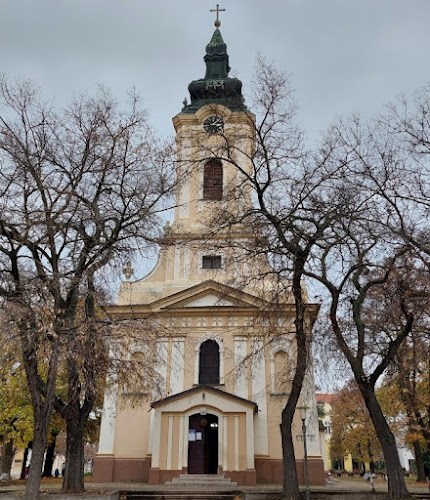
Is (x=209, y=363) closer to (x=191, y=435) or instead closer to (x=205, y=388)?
(x=205, y=388)

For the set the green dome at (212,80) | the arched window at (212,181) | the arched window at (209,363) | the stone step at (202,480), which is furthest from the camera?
the green dome at (212,80)

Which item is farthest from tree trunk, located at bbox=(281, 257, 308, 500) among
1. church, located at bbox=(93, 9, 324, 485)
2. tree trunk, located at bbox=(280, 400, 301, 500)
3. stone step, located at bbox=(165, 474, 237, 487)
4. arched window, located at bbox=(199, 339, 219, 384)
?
arched window, located at bbox=(199, 339, 219, 384)

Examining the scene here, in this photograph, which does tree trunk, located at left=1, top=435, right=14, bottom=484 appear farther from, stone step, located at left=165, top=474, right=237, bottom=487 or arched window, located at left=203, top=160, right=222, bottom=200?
arched window, located at left=203, top=160, right=222, bottom=200

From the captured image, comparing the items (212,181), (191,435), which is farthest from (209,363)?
(212,181)

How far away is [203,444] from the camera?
22703 millimetres

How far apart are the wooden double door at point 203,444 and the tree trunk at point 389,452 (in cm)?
1015

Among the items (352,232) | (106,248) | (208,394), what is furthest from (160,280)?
(352,232)

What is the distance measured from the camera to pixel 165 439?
21.8 metres

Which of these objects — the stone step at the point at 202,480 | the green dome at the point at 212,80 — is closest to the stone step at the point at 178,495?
the stone step at the point at 202,480

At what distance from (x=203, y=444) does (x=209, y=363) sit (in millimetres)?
3997

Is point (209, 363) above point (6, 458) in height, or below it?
above

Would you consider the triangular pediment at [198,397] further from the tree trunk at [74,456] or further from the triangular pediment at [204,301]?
the tree trunk at [74,456]

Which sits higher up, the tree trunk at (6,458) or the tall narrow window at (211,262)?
the tall narrow window at (211,262)

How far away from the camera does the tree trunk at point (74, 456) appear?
1498cm
